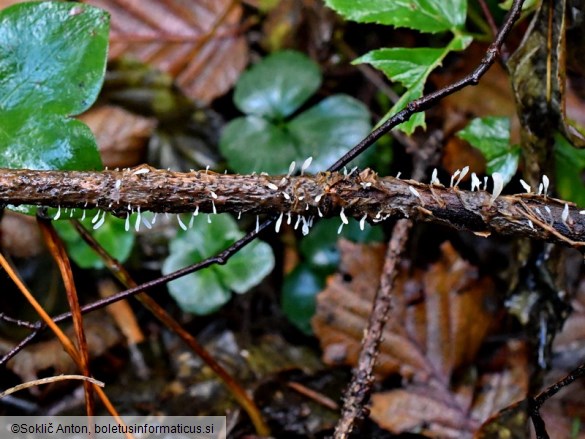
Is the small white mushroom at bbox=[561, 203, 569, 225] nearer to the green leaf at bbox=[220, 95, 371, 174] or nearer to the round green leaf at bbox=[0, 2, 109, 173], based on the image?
the green leaf at bbox=[220, 95, 371, 174]

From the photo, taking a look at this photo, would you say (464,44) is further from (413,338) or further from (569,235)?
(413,338)

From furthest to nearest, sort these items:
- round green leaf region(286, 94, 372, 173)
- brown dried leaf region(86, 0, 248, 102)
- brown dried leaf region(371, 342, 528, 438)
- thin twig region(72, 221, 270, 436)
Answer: brown dried leaf region(86, 0, 248, 102)
round green leaf region(286, 94, 372, 173)
brown dried leaf region(371, 342, 528, 438)
thin twig region(72, 221, 270, 436)

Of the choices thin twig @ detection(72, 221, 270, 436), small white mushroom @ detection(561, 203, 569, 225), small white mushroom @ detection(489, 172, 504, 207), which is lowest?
thin twig @ detection(72, 221, 270, 436)

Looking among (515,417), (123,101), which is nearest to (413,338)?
(515,417)

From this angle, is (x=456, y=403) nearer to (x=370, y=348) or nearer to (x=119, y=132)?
(x=370, y=348)

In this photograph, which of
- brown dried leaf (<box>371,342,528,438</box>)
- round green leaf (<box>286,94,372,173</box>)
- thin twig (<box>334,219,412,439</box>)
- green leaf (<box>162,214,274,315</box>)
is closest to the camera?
thin twig (<box>334,219,412,439</box>)

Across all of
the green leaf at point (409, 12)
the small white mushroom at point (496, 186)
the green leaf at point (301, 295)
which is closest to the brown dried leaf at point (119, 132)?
the green leaf at point (301, 295)

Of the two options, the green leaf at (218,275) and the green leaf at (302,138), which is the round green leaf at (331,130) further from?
the green leaf at (218,275)

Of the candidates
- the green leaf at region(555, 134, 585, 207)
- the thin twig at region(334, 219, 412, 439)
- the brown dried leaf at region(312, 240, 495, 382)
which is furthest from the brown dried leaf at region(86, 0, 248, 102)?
the green leaf at region(555, 134, 585, 207)
